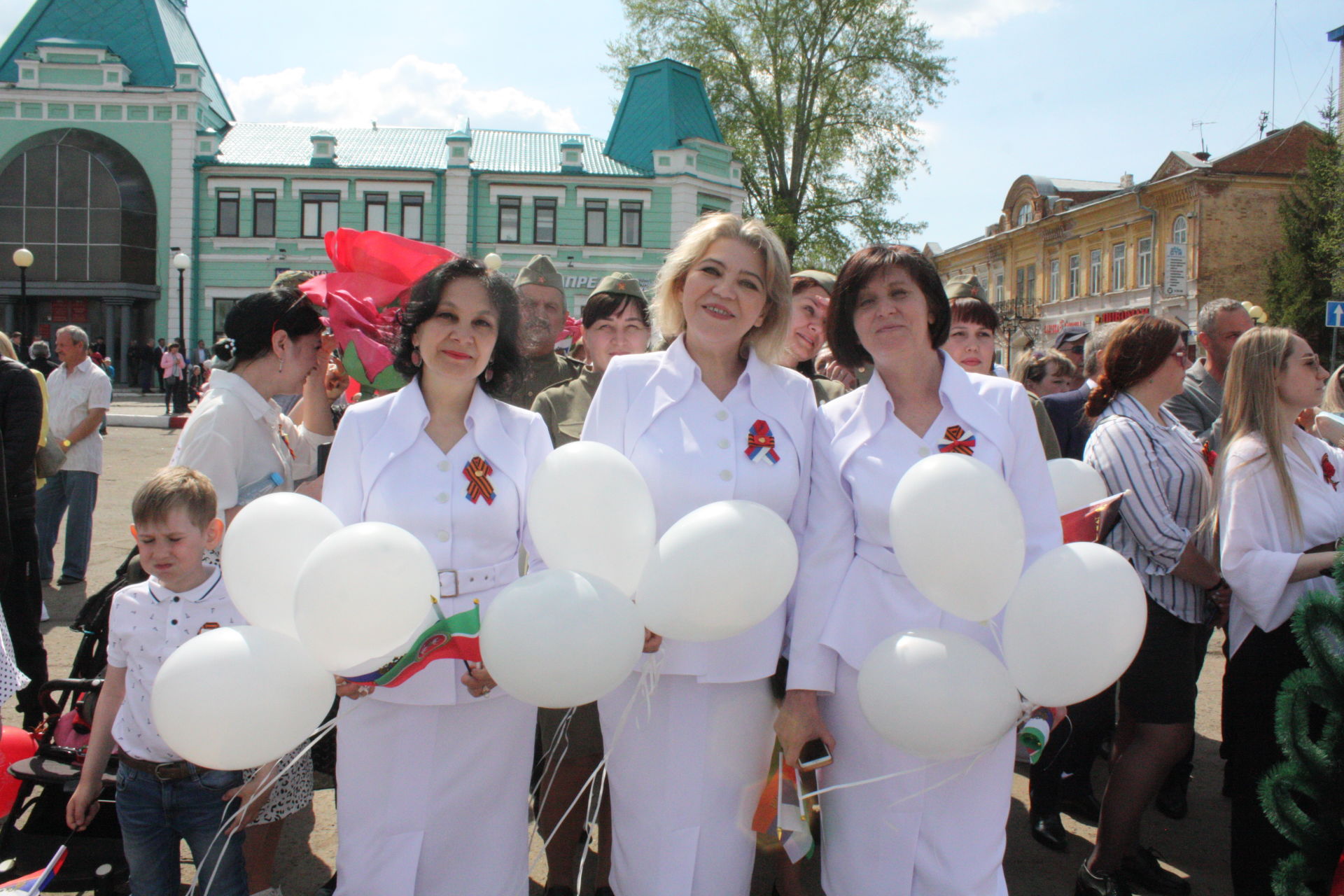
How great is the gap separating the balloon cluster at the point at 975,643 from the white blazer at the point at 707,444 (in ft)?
1.23

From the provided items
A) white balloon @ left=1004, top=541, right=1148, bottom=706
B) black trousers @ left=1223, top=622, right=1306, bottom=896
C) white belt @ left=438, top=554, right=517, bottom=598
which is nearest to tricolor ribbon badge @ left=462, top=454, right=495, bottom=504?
white belt @ left=438, top=554, right=517, bottom=598

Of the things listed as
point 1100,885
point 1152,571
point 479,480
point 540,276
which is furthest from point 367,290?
point 1100,885

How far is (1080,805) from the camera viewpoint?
369 cm

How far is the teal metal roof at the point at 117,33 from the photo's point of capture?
24828 mm

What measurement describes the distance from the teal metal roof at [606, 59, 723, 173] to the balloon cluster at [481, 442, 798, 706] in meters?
25.6

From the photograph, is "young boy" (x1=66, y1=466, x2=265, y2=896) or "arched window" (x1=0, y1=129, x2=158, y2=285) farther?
"arched window" (x1=0, y1=129, x2=158, y2=285)

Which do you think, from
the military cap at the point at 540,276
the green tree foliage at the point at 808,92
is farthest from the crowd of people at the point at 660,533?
the green tree foliage at the point at 808,92

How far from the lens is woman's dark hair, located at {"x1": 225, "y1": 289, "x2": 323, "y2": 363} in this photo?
2.80 m

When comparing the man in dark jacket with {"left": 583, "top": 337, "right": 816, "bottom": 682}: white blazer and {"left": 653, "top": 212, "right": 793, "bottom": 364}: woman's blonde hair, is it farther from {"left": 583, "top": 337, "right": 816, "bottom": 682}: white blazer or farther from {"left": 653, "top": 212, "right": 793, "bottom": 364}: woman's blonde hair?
{"left": 653, "top": 212, "right": 793, "bottom": 364}: woman's blonde hair

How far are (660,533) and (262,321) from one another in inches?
59.5

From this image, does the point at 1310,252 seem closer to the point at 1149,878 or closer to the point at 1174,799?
the point at 1174,799

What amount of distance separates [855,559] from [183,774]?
175cm

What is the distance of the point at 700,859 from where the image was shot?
2119 millimetres

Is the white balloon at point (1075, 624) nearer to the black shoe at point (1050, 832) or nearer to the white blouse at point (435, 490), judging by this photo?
the white blouse at point (435, 490)
